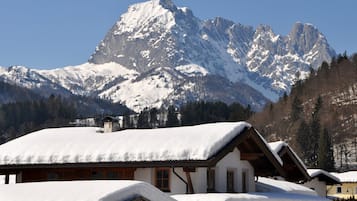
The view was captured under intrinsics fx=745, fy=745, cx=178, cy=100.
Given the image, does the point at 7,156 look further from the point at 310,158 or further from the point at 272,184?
the point at 310,158

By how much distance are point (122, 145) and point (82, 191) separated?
57.3 ft

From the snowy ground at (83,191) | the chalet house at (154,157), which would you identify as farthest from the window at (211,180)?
the snowy ground at (83,191)

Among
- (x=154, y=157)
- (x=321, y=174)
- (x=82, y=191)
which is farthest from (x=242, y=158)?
(x=321, y=174)

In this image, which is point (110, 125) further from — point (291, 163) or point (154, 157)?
point (291, 163)

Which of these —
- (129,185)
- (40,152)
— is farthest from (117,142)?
(129,185)

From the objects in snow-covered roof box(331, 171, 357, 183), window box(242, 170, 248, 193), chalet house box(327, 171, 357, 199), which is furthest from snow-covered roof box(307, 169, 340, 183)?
window box(242, 170, 248, 193)

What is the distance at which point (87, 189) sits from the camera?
12.9 m

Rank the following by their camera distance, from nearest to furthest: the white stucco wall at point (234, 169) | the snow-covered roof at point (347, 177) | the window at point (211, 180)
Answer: the window at point (211, 180)
the white stucco wall at point (234, 169)
the snow-covered roof at point (347, 177)

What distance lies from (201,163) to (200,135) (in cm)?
191

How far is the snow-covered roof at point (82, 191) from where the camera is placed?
12.7 meters

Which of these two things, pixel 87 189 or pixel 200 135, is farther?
pixel 200 135

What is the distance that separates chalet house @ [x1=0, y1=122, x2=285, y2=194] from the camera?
28.6 meters

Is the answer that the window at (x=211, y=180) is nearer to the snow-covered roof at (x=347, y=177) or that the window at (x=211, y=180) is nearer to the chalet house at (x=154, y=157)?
the chalet house at (x=154, y=157)

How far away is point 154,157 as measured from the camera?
2877cm
